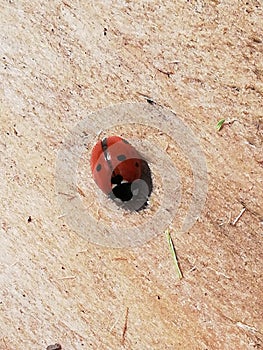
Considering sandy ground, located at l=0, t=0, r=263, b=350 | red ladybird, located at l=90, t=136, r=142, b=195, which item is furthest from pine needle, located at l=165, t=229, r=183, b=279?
red ladybird, located at l=90, t=136, r=142, b=195

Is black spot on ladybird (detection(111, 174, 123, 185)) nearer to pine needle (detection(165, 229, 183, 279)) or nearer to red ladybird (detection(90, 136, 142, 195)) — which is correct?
red ladybird (detection(90, 136, 142, 195))

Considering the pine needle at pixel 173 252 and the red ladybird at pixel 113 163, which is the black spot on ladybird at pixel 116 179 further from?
the pine needle at pixel 173 252

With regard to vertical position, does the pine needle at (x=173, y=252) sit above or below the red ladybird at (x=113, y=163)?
below

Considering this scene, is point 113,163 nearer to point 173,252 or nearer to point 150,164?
point 150,164

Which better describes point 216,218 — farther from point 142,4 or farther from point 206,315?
point 142,4

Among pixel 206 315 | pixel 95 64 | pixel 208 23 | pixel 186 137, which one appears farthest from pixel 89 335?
pixel 208 23

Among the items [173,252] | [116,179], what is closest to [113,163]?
[116,179]

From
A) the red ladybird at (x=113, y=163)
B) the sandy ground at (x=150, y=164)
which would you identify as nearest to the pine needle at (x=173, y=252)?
the sandy ground at (x=150, y=164)
